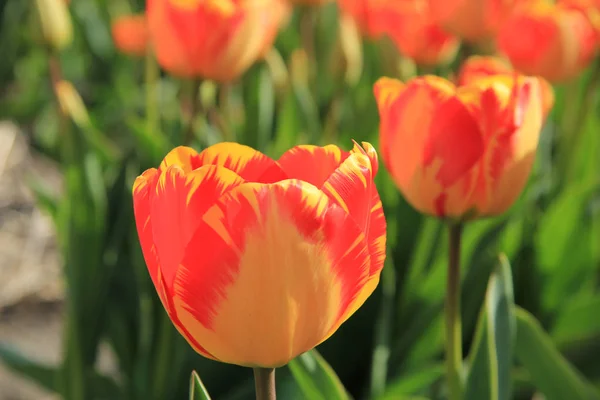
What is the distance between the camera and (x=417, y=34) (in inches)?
39.4

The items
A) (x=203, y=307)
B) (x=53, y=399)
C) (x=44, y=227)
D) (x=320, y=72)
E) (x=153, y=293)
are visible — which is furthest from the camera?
(x=44, y=227)

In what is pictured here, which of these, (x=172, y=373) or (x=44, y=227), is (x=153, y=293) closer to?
(x=172, y=373)

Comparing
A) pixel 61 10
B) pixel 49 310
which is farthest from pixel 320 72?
pixel 49 310

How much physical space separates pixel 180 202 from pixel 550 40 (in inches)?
25.6

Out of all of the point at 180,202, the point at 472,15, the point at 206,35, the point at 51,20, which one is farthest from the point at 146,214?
the point at 472,15

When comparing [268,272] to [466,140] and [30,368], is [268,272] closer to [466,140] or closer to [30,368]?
[466,140]

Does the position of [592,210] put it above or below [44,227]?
above

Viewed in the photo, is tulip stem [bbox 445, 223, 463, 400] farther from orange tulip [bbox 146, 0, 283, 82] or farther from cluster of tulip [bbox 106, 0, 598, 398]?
orange tulip [bbox 146, 0, 283, 82]

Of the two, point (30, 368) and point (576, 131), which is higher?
point (576, 131)

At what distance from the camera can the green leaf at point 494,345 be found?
1.59ft

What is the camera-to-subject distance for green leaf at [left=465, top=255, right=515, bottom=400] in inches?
19.0

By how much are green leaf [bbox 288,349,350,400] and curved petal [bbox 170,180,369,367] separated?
19 cm

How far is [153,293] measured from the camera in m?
0.83

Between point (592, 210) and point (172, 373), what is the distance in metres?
0.51
